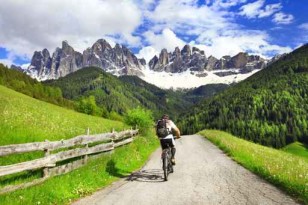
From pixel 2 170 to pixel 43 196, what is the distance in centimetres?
181

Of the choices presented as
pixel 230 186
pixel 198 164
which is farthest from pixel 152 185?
pixel 198 164

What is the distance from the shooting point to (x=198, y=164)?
2481 centimetres

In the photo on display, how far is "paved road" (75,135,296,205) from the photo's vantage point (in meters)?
13.6

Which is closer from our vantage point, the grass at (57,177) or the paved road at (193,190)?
the grass at (57,177)

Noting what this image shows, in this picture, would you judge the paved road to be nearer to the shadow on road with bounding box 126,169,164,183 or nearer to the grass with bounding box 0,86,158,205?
the shadow on road with bounding box 126,169,164,183

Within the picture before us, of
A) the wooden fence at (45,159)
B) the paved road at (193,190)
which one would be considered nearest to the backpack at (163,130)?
the paved road at (193,190)

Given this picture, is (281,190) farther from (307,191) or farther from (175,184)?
(175,184)

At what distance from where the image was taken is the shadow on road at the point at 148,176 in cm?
1891

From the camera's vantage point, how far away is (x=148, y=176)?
792 inches

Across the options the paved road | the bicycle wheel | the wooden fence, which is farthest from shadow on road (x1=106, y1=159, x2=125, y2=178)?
the bicycle wheel

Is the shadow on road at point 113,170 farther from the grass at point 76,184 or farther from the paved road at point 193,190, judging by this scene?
the paved road at point 193,190

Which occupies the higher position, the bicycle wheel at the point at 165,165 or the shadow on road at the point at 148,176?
the bicycle wheel at the point at 165,165

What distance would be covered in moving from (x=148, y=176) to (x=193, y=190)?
16.2 ft

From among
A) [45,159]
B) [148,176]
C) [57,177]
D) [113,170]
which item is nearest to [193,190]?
[148,176]
